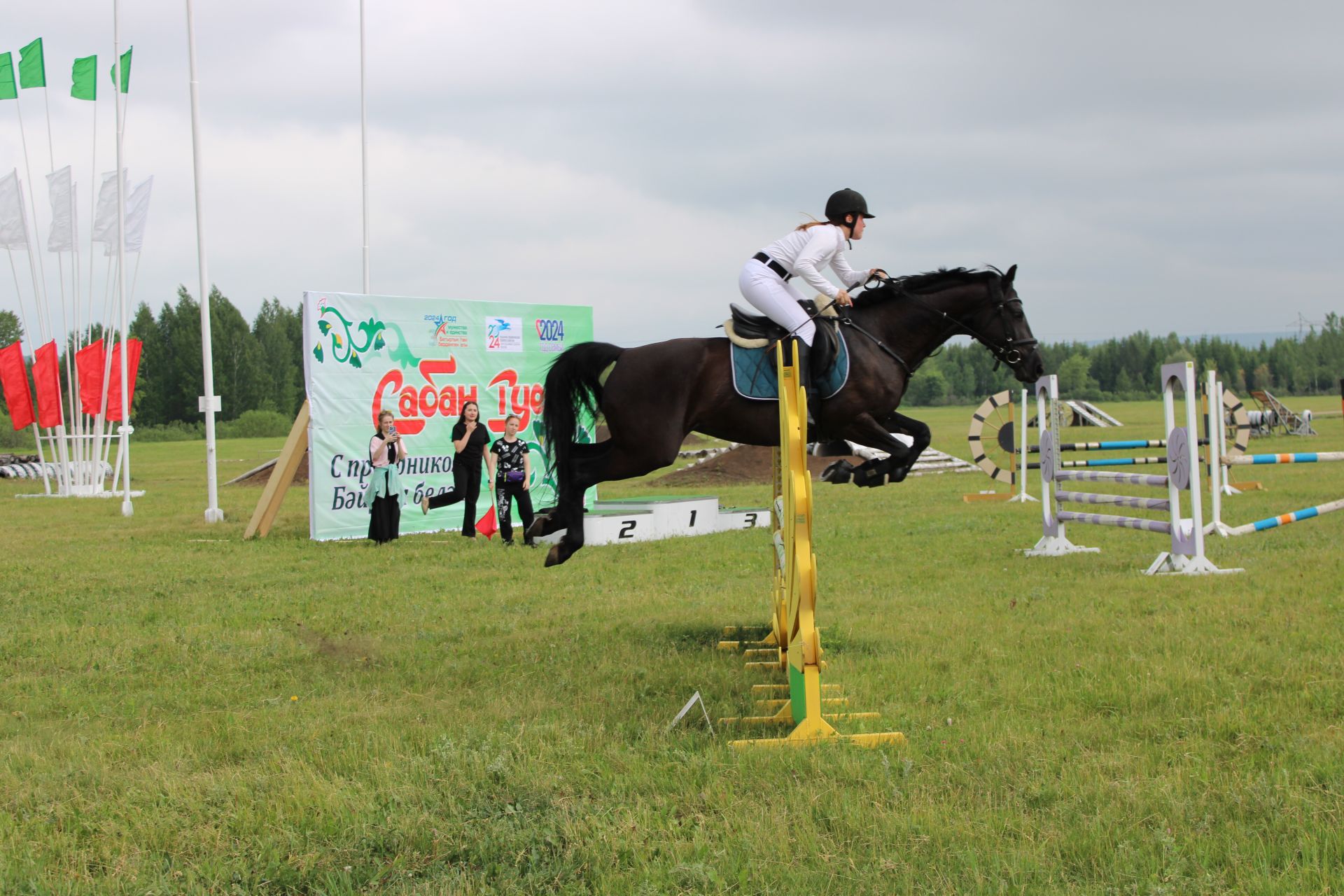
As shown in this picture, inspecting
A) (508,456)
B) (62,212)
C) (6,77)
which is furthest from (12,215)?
(508,456)

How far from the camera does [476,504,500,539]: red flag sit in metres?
15.2

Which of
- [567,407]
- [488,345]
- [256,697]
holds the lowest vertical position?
[256,697]

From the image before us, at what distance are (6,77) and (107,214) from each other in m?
3.43

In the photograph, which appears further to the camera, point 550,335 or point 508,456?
point 550,335

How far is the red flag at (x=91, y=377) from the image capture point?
22281mm

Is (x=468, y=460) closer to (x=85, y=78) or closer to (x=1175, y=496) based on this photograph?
(x=1175, y=496)

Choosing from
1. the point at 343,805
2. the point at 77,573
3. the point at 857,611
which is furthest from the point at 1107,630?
the point at 77,573

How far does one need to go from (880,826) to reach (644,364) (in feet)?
12.5

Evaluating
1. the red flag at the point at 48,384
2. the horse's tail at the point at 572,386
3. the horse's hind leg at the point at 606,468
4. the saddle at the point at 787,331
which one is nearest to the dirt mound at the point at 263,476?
the red flag at the point at 48,384

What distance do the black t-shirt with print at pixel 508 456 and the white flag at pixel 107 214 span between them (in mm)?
11511

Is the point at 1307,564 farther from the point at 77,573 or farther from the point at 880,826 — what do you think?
the point at 77,573

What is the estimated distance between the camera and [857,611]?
7848 mm

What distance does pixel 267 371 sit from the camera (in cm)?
8362

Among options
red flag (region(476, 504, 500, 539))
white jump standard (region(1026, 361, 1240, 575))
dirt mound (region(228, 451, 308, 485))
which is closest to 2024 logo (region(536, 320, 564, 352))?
red flag (region(476, 504, 500, 539))
